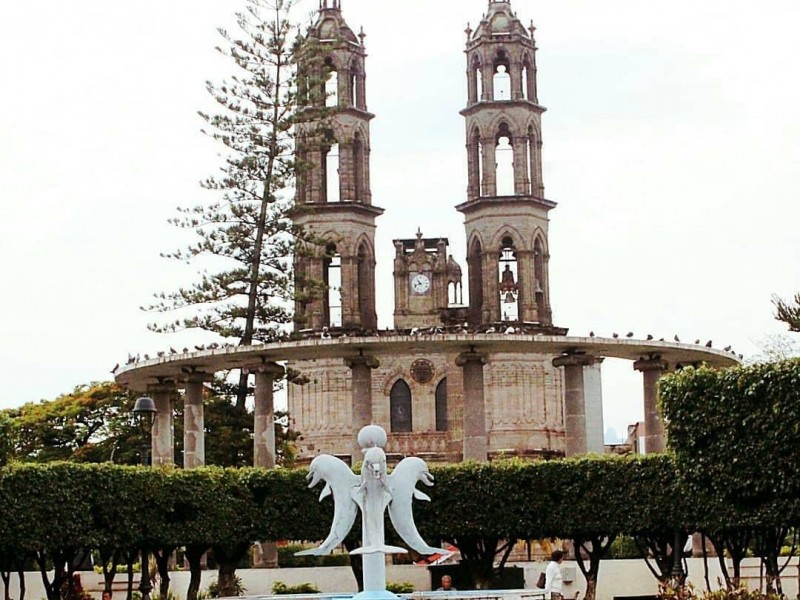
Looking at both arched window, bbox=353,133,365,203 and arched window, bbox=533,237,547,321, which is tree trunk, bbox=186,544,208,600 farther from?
arched window, bbox=353,133,365,203

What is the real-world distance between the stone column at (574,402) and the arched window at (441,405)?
31.1 m

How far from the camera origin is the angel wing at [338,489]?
82.0 ft

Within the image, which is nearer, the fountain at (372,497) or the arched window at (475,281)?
the fountain at (372,497)

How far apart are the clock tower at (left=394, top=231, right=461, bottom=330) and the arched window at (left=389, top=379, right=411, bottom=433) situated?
356 cm

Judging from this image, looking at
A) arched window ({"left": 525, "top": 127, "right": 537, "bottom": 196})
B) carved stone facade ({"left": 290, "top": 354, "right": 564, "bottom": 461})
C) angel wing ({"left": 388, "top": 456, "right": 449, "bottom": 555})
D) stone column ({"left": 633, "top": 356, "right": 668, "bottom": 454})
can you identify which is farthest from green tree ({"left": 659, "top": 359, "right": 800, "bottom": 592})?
arched window ({"left": 525, "top": 127, "right": 537, "bottom": 196})

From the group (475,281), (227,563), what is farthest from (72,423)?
(227,563)

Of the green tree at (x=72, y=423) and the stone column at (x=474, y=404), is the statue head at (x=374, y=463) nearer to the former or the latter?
the stone column at (x=474, y=404)

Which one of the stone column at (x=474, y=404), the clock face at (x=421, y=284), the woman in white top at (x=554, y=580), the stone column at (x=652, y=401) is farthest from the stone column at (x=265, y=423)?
the clock face at (x=421, y=284)

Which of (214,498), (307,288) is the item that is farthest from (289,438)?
(214,498)

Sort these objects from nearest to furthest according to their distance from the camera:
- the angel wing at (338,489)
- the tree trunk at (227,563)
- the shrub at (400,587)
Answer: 1. the angel wing at (338,489)
2. the tree trunk at (227,563)
3. the shrub at (400,587)

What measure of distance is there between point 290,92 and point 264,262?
5.41 meters

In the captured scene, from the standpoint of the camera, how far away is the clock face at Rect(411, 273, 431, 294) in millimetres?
77750

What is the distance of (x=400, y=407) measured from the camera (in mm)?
73938

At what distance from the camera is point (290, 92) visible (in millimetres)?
50750
